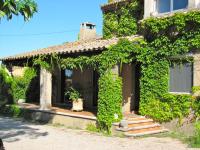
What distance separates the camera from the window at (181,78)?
14045 mm

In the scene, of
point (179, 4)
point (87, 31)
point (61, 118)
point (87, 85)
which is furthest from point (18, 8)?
point (87, 31)

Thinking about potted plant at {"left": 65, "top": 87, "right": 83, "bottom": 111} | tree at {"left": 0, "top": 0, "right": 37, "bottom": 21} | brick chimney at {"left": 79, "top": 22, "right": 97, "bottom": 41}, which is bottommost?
potted plant at {"left": 65, "top": 87, "right": 83, "bottom": 111}

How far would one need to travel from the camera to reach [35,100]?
982 inches

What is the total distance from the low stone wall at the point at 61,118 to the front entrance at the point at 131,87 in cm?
235

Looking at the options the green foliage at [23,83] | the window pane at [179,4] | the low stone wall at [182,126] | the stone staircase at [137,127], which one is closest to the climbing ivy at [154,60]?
the low stone wall at [182,126]

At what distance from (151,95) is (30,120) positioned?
6.36 m

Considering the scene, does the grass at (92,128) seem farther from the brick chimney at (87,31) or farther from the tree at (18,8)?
the brick chimney at (87,31)

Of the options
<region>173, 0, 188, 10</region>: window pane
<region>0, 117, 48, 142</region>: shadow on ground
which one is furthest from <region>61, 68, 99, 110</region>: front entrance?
<region>173, 0, 188, 10</region>: window pane

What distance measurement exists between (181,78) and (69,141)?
484cm

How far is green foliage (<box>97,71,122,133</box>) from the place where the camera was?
46.7 feet

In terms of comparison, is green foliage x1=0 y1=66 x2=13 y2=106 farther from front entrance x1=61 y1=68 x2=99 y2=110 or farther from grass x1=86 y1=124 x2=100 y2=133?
grass x1=86 y1=124 x2=100 y2=133

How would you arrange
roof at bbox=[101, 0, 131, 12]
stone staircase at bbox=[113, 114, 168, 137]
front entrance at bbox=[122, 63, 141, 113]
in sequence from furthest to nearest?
roof at bbox=[101, 0, 131, 12]
front entrance at bbox=[122, 63, 141, 113]
stone staircase at bbox=[113, 114, 168, 137]

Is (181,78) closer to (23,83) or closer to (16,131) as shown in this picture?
(16,131)

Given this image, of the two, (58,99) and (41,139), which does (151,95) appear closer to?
(41,139)
